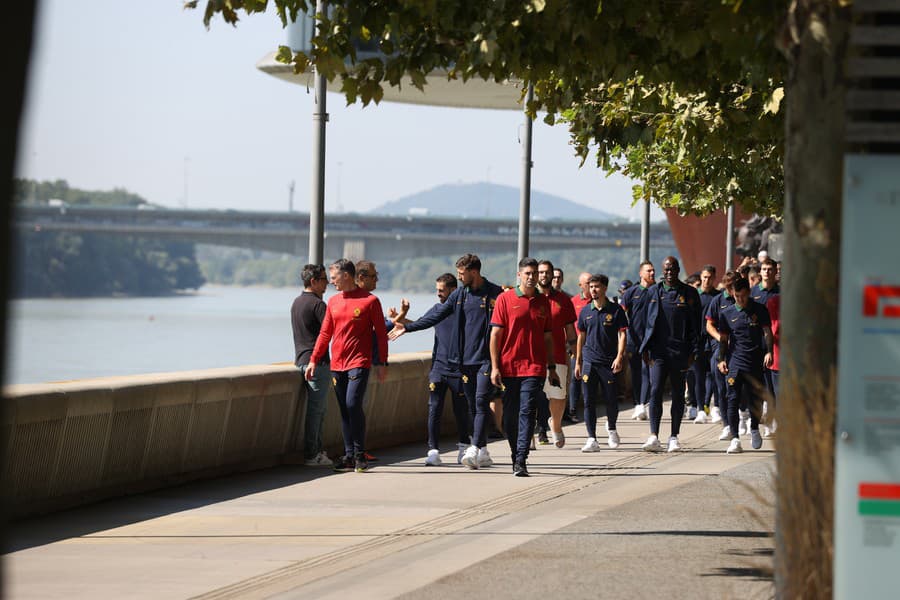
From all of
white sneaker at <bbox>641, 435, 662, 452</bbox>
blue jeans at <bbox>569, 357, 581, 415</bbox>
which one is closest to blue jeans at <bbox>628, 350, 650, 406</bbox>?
blue jeans at <bbox>569, 357, 581, 415</bbox>

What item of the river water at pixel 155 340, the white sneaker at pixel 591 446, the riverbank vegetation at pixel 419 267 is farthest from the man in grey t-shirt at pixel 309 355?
the river water at pixel 155 340

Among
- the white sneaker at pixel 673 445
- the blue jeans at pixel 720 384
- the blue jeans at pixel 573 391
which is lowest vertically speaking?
the white sneaker at pixel 673 445

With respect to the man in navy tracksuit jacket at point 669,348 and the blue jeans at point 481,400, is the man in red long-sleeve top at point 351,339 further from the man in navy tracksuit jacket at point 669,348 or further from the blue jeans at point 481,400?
the man in navy tracksuit jacket at point 669,348

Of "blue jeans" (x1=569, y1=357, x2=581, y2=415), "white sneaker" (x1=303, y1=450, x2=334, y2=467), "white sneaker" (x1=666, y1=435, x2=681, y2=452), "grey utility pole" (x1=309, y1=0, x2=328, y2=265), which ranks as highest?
"grey utility pole" (x1=309, y1=0, x2=328, y2=265)

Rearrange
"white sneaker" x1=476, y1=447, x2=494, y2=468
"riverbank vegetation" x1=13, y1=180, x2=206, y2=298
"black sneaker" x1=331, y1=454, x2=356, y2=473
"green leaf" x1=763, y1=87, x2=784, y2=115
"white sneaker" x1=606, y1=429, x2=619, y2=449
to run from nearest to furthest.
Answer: "green leaf" x1=763, y1=87, x2=784, y2=115, "black sneaker" x1=331, y1=454, x2=356, y2=473, "white sneaker" x1=476, y1=447, x2=494, y2=468, "white sneaker" x1=606, y1=429, x2=619, y2=449, "riverbank vegetation" x1=13, y1=180, x2=206, y2=298

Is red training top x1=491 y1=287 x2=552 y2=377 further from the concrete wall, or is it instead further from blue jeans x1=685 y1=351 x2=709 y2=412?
blue jeans x1=685 y1=351 x2=709 y2=412

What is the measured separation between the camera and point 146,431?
11.7 meters

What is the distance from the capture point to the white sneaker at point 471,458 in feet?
45.5

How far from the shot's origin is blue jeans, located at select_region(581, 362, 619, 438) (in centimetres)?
1599

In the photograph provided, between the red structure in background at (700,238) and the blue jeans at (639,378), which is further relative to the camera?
the red structure in background at (700,238)

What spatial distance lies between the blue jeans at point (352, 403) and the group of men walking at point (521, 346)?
0.04ft

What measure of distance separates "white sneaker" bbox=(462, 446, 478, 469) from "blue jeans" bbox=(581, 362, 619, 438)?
7.36 ft

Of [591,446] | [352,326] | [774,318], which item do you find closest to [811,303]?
[352,326]

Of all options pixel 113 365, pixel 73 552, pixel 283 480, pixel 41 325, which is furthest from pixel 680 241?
pixel 73 552
